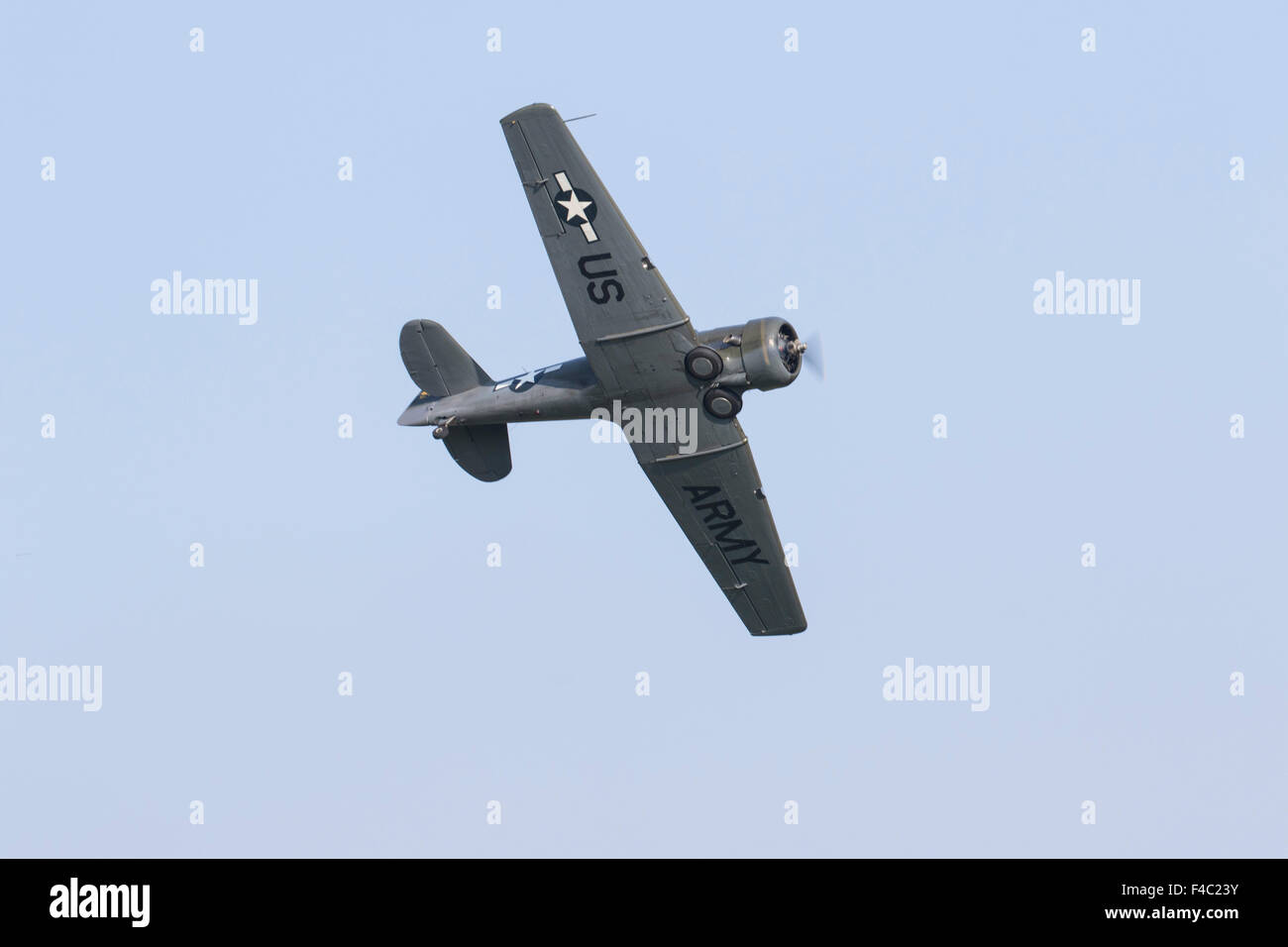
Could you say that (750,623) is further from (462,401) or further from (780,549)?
(462,401)

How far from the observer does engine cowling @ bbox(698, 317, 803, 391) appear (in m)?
33.6

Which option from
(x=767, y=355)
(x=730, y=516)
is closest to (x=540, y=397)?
(x=730, y=516)

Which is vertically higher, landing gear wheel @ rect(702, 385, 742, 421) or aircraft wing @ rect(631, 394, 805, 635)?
landing gear wheel @ rect(702, 385, 742, 421)

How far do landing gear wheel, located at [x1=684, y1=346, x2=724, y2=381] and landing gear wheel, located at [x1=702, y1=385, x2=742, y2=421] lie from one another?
1.30ft

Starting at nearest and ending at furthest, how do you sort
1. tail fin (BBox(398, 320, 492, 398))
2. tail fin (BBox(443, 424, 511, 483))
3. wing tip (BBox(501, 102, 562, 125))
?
A: 1. wing tip (BBox(501, 102, 562, 125))
2. tail fin (BBox(398, 320, 492, 398))
3. tail fin (BBox(443, 424, 511, 483))

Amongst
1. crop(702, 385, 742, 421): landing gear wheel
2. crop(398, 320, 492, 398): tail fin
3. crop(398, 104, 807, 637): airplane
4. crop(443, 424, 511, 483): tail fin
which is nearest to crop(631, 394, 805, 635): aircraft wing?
crop(398, 104, 807, 637): airplane

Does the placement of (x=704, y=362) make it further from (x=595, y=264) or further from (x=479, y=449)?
A: (x=479, y=449)

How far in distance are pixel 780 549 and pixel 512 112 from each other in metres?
9.65

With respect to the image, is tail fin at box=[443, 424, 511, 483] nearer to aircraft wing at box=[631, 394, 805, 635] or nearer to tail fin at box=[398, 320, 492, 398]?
tail fin at box=[398, 320, 492, 398]

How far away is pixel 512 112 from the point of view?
32.9 metres

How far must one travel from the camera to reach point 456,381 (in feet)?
122

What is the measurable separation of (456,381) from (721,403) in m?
5.74

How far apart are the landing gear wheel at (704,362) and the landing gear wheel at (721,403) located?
396 millimetres
